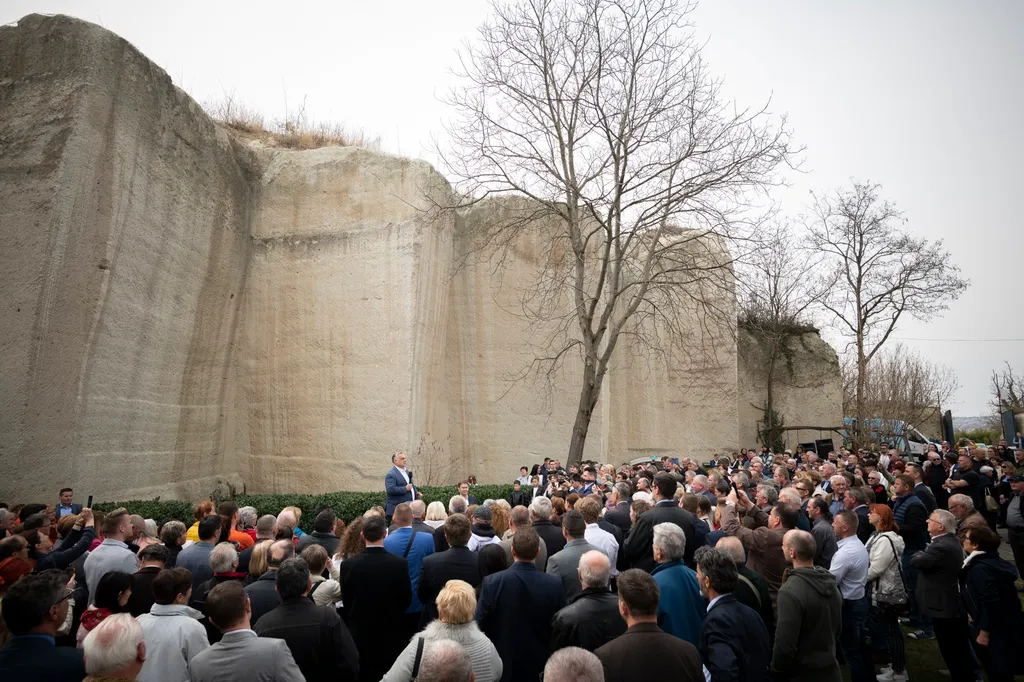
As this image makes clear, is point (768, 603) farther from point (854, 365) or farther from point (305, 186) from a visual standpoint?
point (854, 365)

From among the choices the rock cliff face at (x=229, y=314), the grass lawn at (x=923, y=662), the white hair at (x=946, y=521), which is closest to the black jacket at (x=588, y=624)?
the white hair at (x=946, y=521)

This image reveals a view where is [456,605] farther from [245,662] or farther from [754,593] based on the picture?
[754,593]

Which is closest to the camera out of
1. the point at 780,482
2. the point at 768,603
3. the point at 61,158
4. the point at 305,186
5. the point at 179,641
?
the point at 179,641

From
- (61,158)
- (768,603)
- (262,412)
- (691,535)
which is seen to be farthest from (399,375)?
(768,603)

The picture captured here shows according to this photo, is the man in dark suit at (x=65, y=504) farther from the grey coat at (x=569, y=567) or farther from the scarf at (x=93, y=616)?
the grey coat at (x=569, y=567)

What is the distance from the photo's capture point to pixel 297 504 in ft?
41.0

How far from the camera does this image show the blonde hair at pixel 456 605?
395cm

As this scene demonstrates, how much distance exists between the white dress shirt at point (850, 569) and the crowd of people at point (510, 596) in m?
0.02

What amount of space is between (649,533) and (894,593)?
8.64 ft

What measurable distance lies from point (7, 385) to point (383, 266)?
322 inches

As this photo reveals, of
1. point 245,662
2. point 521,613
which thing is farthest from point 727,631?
point 245,662

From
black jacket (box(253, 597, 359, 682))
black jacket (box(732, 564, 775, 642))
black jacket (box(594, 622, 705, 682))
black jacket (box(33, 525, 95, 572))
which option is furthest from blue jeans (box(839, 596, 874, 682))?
black jacket (box(33, 525, 95, 572))

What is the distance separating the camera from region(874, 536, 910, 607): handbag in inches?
261

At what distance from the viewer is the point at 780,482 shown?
10.9 meters
